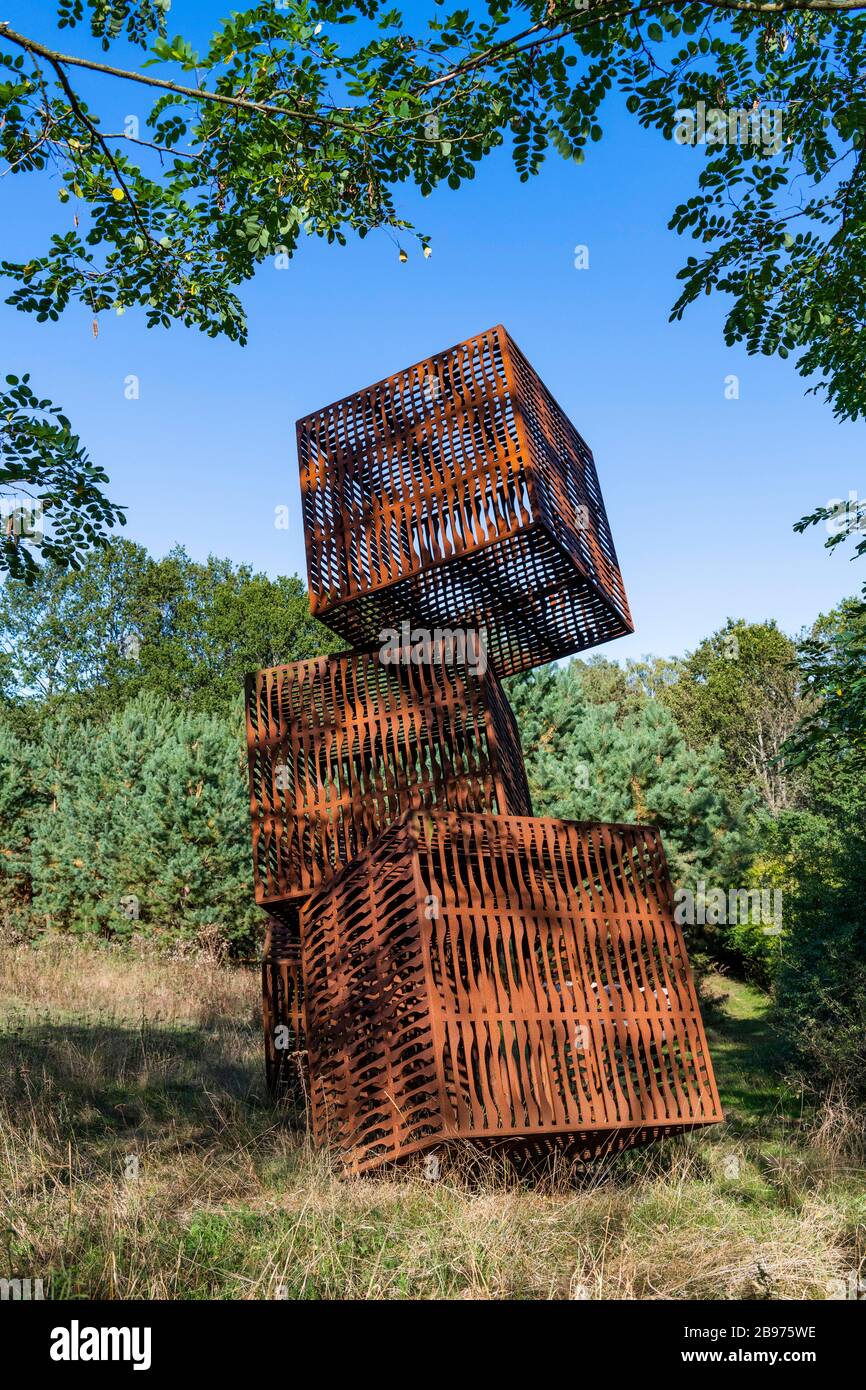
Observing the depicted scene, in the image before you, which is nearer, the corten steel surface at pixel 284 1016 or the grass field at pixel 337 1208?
the grass field at pixel 337 1208

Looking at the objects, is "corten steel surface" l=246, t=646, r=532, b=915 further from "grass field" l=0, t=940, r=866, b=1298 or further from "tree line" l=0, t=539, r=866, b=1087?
"tree line" l=0, t=539, r=866, b=1087

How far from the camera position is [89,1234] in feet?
12.3

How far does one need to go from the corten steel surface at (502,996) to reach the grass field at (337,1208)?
34 cm

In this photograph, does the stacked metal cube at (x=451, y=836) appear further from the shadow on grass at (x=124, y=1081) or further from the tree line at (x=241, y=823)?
the tree line at (x=241, y=823)

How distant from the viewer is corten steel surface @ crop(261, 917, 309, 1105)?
7.40m

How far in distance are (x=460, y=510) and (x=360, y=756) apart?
1856mm

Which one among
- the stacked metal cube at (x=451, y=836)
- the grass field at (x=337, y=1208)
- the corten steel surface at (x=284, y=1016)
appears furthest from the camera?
the corten steel surface at (x=284, y=1016)

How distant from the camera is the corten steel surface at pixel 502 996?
15.6 ft

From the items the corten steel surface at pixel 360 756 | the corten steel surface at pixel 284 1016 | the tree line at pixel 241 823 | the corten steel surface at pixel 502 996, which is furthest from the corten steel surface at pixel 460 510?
the tree line at pixel 241 823

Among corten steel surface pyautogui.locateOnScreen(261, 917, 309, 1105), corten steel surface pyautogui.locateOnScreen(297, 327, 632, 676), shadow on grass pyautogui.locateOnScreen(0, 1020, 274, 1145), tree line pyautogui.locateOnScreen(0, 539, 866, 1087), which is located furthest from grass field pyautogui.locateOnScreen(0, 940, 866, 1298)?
tree line pyautogui.locateOnScreen(0, 539, 866, 1087)

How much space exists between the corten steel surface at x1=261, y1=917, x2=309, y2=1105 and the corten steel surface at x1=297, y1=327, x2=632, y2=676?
2646 mm

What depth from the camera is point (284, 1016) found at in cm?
777

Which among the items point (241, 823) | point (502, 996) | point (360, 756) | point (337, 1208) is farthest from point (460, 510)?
point (241, 823)
